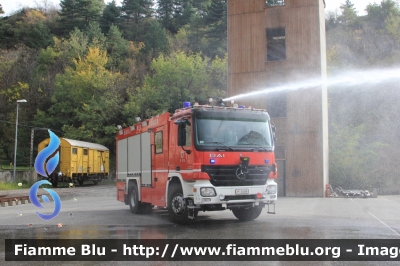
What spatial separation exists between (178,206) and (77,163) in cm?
2743

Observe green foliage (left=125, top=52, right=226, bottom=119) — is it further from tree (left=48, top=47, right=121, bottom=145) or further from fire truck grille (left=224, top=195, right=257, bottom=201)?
fire truck grille (left=224, top=195, right=257, bottom=201)

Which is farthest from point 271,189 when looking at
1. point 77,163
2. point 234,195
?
point 77,163

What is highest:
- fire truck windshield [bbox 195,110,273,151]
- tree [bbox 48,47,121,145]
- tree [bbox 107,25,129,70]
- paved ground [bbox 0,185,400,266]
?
tree [bbox 107,25,129,70]

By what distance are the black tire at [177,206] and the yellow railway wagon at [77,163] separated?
25625mm

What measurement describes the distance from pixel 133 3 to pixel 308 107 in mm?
63720

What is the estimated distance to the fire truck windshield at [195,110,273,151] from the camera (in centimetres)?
1080

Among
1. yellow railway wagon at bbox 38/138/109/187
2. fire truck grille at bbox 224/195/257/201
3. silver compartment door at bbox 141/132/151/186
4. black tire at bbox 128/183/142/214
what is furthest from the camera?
yellow railway wagon at bbox 38/138/109/187

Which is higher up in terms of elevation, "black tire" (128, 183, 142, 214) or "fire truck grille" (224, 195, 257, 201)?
"fire truck grille" (224, 195, 257, 201)

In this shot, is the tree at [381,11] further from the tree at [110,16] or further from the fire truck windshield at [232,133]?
the fire truck windshield at [232,133]

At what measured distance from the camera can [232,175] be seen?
426 inches

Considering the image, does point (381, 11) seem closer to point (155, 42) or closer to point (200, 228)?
point (155, 42)

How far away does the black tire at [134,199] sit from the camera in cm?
1486

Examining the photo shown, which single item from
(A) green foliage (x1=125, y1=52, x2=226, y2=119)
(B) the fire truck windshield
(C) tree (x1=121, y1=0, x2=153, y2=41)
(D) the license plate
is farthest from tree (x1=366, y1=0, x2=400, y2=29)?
(D) the license plate

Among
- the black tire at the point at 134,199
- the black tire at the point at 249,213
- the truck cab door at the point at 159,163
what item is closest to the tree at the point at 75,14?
the black tire at the point at 134,199
